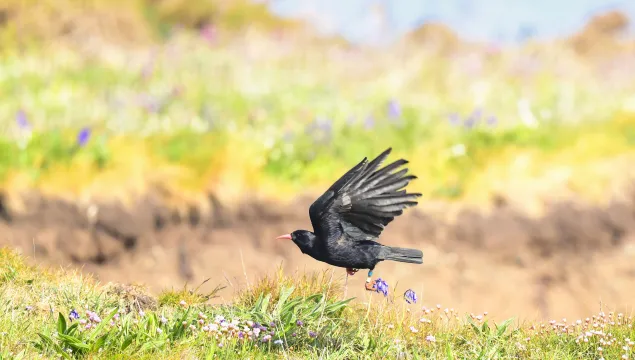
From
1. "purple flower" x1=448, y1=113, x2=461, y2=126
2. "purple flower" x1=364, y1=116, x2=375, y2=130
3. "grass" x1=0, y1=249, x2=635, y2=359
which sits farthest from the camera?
"purple flower" x1=448, y1=113, x2=461, y2=126

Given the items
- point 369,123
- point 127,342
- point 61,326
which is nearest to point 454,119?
point 369,123

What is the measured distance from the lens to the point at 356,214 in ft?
12.3

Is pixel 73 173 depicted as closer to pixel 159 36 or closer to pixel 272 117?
pixel 272 117

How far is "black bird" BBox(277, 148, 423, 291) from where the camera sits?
143 inches

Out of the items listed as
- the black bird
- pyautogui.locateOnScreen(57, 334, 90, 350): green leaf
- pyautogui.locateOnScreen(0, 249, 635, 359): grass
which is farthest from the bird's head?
pyautogui.locateOnScreen(57, 334, 90, 350): green leaf

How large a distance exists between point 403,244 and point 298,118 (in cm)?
226

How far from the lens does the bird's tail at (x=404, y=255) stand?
3615 mm

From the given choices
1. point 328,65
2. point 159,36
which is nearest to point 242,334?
point 328,65

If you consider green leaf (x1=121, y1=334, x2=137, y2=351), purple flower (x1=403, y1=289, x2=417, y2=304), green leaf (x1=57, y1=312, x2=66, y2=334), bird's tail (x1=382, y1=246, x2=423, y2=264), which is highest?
bird's tail (x1=382, y1=246, x2=423, y2=264)

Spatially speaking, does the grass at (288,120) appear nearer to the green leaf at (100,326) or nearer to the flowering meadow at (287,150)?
the flowering meadow at (287,150)

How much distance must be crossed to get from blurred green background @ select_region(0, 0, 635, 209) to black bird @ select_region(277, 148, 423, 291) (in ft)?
10.3

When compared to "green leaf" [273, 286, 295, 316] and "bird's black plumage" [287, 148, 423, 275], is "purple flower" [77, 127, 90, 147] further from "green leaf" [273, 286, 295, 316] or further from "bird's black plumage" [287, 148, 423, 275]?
"bird's black plumage" [287, 148, 423, 275]

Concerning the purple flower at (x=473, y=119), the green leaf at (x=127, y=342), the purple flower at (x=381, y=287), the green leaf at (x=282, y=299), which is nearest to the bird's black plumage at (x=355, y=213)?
the purple flower at (x=381, y=287)

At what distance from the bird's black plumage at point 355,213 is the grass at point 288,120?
10.4 ft
